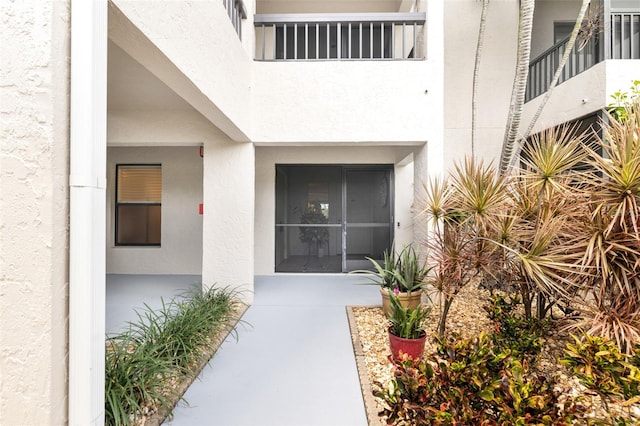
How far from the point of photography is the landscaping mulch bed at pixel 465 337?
2.18 meters

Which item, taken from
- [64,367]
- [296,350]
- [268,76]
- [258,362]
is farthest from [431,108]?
[64,367]

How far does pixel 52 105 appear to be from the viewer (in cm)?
138

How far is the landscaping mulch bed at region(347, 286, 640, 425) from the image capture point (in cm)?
218

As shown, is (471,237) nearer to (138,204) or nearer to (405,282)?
(405,282)

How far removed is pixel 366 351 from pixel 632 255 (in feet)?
8.41

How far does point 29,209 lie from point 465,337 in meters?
4.04

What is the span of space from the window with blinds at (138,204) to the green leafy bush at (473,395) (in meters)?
6.60

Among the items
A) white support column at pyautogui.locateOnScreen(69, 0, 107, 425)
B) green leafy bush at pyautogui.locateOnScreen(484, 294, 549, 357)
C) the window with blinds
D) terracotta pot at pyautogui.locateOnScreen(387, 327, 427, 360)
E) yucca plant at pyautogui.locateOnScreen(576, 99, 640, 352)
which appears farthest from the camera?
the window with blinds

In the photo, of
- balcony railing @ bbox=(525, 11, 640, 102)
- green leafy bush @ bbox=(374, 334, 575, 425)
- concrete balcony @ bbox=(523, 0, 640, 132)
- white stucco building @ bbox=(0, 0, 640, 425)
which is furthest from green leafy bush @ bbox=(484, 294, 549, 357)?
balcony railing @ bbox=(525, 11, 640, 102)

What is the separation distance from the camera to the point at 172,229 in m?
6.46

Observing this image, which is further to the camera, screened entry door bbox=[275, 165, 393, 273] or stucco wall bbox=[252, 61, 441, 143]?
screened entry door bbox=[275, 165, 393, 273]

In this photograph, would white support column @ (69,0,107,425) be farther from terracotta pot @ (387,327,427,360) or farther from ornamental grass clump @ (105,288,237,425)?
terracotta pot @ (387,327,427,360)

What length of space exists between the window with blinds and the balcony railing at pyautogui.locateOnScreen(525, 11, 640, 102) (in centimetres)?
890

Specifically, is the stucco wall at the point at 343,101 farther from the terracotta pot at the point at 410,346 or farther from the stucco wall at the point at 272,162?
the terracotta pot at the point at 410,346
